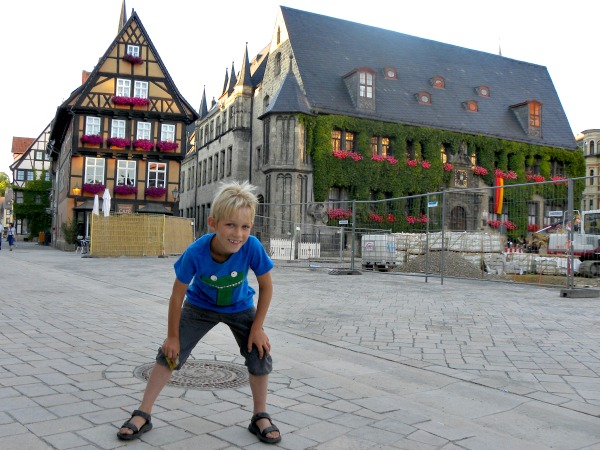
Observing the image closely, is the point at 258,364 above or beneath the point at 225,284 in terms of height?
beneath

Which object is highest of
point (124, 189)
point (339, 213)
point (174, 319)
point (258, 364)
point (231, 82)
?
point (231, 82)

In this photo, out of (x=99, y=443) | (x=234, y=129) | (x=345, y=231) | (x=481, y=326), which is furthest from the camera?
(x=234, y=129)

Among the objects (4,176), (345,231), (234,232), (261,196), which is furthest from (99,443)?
(4,176)

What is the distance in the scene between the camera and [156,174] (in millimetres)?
34125

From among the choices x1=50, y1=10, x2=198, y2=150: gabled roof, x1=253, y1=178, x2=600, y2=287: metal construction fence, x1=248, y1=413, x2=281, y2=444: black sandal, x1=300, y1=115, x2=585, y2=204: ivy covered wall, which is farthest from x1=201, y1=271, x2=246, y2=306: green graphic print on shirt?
x1=50, y1=10, x2=198, y2=150: gabled roof

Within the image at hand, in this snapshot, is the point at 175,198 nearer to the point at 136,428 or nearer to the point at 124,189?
the point at 124,189

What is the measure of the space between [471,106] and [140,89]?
20925 mm

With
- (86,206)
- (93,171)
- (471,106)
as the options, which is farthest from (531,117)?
(86,206)

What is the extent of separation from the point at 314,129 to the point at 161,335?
26643 millimetres

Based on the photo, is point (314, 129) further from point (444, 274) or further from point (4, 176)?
point (4, 176)

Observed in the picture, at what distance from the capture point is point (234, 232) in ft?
9.37

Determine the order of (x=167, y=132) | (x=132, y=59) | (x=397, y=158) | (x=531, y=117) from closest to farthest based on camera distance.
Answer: (x=132, y=59) → (x=397, y=158) → (x=167, y=132) → (x=531, y=117)

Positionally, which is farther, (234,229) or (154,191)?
(154,191)

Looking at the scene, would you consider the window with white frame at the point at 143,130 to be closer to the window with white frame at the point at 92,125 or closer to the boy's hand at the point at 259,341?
the window with white frame at the point at 92,125
